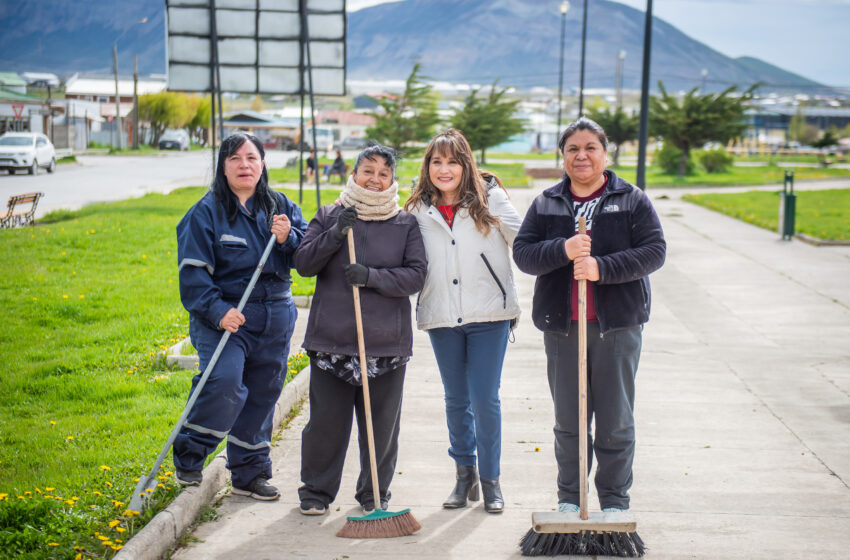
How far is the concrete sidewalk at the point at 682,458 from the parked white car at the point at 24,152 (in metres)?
28.1

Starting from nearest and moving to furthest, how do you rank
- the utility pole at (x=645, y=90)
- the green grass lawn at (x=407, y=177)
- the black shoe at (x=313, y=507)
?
the black shoe at (x=313, y=507) < the utility pole at (x=645, y=90) < the green grass lawn at (x=407, y=177)

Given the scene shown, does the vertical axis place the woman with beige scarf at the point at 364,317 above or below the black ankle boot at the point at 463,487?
above

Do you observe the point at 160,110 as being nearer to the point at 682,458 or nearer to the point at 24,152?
the point at 24,152

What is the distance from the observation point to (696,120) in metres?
42.3

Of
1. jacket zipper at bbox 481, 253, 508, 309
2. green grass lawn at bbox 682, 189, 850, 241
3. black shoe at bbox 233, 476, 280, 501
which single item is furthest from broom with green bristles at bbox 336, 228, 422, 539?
green grass lawn at bbox 682, 189, 850, 241

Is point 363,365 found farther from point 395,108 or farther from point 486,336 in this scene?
point 395,108

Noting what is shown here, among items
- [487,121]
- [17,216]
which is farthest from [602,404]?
[487,121]

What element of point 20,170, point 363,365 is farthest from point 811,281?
point 20,170

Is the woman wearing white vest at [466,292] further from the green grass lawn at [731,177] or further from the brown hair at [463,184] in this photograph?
the green grass lawn at [731,177]

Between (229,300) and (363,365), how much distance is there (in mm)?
869

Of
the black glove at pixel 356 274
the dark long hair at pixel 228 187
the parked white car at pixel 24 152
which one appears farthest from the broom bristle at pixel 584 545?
the parked white car at pixel 24 152

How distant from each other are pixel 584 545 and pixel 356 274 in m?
1.69

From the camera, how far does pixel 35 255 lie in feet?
43.5

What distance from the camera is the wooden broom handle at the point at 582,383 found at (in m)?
4.36
